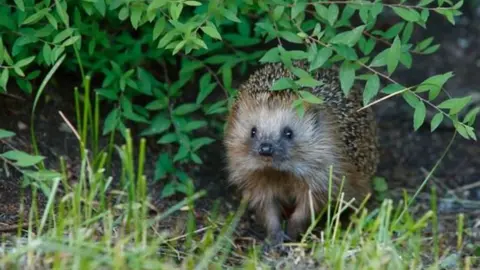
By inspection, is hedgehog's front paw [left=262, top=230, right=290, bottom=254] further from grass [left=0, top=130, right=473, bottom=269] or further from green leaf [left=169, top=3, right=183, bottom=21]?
green leaf [left=169, top=3, right=183, bottom=21]

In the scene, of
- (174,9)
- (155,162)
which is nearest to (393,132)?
(155,162)

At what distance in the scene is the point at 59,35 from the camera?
5.25 m

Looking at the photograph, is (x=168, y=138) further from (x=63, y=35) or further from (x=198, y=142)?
(x=63, y=35)

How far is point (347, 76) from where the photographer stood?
202 inches

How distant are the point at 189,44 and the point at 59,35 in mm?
646

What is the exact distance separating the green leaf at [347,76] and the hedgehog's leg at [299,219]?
1142mm

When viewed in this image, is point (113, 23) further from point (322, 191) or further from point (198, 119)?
point (322, 191)

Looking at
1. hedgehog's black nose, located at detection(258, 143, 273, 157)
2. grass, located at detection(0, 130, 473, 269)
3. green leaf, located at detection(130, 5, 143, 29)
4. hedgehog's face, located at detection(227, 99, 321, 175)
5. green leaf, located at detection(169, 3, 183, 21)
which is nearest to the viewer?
grass, located at detection(0, 130, 473, 269)

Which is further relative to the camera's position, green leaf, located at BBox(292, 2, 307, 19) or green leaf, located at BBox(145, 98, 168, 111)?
green leaf, located at BBox(145, 98, 168, 111)

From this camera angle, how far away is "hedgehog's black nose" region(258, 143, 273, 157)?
5.66 meters

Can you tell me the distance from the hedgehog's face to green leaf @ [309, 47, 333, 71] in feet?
2.40

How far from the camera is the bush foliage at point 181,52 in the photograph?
5.13 metres

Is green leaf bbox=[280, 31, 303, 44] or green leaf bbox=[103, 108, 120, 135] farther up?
green leaf bbox=[280, 31, 303, 44]

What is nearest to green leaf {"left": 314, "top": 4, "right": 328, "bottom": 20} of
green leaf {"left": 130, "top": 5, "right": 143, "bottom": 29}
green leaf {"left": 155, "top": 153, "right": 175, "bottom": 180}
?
green leaf {"left": 130, "top": 5, "right": 143, "bottom": 29}
